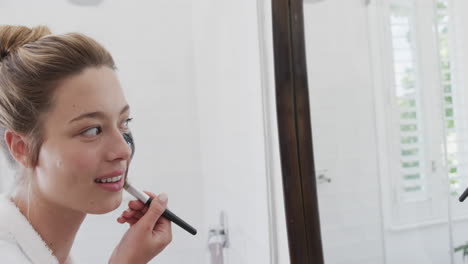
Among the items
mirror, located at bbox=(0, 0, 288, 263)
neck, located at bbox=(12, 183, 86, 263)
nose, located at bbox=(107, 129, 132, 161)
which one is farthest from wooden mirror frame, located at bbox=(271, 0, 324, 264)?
neck, located at bbox=(12, 183, 86, 263)

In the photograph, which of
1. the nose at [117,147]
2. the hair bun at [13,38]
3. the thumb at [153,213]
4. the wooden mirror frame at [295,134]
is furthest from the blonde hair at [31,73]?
the wooden mirror frame at [295,134]

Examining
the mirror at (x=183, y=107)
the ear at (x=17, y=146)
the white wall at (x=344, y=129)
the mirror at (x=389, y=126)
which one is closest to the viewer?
the mirror at (x=389, y=126)

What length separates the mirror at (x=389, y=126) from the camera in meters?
0.33

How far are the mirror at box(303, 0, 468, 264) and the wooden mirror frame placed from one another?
0.06ft

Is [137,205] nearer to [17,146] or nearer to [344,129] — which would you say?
[17,146]

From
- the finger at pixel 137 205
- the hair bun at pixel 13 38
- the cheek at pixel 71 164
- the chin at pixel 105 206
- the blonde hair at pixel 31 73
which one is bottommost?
the finger at pixel 137 205

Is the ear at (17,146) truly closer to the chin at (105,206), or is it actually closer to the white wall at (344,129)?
the chin at (105,206)

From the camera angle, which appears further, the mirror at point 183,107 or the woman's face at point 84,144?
the mirror at point 183,107

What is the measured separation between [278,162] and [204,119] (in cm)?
46

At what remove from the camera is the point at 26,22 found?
3.10 ft

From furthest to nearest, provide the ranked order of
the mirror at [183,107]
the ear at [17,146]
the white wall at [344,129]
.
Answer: the mirror at [183,107] < the ear at [17,146] < the white wall at [344,129]

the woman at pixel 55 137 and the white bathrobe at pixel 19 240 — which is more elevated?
the woman at pixel 55 137

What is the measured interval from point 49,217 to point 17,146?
0.45 feet

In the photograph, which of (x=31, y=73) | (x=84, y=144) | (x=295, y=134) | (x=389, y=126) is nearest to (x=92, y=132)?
(x=84, y=144)
